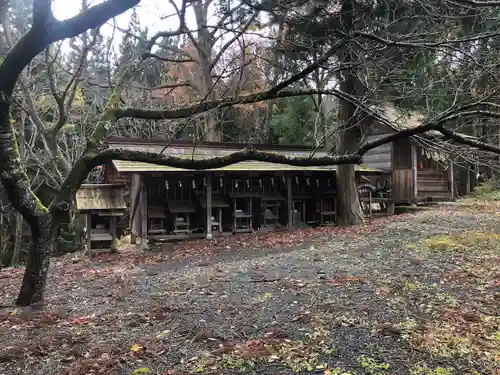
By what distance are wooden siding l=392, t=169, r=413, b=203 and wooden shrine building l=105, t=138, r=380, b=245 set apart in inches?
147

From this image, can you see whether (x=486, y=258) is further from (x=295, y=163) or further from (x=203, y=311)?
(x=203, y=311)

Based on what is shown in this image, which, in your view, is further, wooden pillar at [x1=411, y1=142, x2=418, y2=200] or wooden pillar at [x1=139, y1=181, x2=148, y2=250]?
wooden pillar at [x1=411, y1=142, x2=418, y2=200]

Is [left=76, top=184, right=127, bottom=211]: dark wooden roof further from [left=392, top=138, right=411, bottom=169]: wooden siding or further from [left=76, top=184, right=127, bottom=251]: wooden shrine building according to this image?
[left=392, top=138, right=411, bottom=169]: wooden siding

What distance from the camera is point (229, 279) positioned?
24.0ft

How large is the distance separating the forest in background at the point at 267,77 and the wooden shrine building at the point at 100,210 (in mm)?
2010

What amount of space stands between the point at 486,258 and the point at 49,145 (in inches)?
492

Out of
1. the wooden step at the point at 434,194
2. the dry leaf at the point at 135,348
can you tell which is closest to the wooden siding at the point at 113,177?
the dry leaf at the point at 135,348

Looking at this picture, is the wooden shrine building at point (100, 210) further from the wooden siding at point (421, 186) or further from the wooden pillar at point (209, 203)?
the wooden siding at point (421, 186)

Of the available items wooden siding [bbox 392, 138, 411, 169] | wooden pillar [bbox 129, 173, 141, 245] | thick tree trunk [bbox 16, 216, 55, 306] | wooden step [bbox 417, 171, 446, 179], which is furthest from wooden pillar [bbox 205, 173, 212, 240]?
wooden step [bbox 417, 171, 446, 179]

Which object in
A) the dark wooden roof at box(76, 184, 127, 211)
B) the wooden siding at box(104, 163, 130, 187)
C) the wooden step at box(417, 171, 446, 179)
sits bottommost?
the dark wooden roof at box(76, 184, 127, 211)

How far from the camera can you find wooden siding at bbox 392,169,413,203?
1931cm

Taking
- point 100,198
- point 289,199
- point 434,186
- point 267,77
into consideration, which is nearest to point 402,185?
point 434,186

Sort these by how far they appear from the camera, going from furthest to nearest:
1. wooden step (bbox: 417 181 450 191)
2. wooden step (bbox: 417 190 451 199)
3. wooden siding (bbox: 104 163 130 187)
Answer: wooden step (bbox: 417 181 450 191) < wooden step (bbox: 417 190 451 199) < wooden siding (bbox: 104 163 130 187)

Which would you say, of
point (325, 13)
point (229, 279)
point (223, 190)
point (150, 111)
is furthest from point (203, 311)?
point (223, 190)
